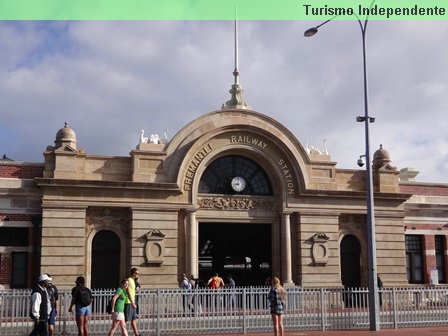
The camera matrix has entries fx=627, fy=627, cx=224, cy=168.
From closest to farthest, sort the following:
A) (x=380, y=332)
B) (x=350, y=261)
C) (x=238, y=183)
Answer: (x=380, y=332) < (x=238, y=183) < (x=350, y=261)

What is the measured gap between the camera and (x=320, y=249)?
1152 inches

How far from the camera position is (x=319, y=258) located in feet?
95.5

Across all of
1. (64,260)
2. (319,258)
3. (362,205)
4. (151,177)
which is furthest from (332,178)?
(64,260)

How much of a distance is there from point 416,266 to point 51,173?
1882cm

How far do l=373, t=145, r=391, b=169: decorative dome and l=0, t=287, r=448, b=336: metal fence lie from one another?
1043cm

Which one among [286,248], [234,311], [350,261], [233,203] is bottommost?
[234,311]

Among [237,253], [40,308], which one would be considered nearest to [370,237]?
[40,308]

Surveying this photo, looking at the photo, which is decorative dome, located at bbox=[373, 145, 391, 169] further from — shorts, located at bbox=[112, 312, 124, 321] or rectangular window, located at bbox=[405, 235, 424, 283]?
shorts, located at bbox=[112, 312, 124, 321]

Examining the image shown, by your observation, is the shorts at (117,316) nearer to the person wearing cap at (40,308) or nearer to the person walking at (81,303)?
the person walking at (81,303)

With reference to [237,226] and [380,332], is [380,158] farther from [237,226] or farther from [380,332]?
[380,332]

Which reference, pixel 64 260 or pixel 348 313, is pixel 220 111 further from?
pixel 348 313

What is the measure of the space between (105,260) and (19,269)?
11.7ft

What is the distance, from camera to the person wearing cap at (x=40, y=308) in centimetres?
1339

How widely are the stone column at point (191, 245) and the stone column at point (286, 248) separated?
411 centimetres
